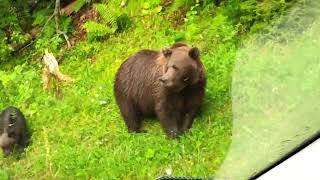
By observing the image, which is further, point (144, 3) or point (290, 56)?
point (144, 3)

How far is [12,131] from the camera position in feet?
25.4

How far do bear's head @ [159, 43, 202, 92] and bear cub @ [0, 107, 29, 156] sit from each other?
2376 millimetres

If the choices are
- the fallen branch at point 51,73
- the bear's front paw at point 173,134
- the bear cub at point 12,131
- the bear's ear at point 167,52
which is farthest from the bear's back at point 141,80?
the fallen branch at point 51,73

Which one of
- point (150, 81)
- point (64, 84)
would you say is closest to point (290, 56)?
point (150, 81)

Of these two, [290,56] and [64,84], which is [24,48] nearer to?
[64,84]

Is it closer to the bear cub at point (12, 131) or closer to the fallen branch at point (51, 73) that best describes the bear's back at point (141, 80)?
the bear cub at point (12, 131)

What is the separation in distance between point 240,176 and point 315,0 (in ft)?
3.52

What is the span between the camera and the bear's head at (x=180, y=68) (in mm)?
6293

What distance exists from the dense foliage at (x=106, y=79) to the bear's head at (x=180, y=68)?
0.68 m

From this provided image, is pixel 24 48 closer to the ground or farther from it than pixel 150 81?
closer to the ground

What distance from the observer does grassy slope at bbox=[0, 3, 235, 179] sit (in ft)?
21.5

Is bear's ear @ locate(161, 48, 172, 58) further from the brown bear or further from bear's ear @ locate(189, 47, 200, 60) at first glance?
bear's ear @ locate(189, 47, 200, 60)

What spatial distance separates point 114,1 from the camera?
1052 cm

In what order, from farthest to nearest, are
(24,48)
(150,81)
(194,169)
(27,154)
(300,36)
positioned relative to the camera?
(24,48), (27,154), (150,81), (194,169), (300,36)
